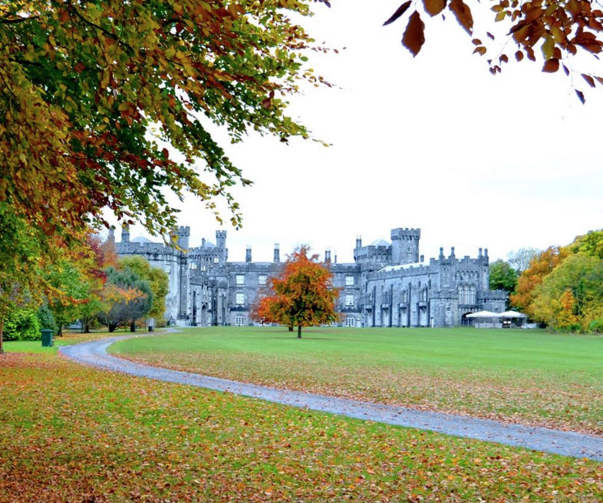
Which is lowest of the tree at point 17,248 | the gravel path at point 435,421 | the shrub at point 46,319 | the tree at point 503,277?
the gravel path at point 435,421

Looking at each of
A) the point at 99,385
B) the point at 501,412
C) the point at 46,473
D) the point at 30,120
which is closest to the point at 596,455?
the point at 501,412

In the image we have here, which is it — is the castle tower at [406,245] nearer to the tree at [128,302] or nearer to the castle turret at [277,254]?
the castle turret at [277,254]

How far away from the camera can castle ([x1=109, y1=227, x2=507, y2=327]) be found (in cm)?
10094

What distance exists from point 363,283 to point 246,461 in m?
114

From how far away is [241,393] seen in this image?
57.2 feet

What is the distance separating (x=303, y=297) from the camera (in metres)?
53.7

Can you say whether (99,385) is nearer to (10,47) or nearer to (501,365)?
(10,47)

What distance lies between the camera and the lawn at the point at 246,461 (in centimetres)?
798

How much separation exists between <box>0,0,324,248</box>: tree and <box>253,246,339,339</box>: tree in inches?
1600

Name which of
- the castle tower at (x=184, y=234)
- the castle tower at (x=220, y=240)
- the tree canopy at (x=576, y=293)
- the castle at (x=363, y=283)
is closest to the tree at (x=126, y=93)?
the tree canopy at (x=576, y=293)

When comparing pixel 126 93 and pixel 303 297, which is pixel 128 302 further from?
pixel 126 93

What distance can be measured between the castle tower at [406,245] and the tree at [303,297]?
68157 mm

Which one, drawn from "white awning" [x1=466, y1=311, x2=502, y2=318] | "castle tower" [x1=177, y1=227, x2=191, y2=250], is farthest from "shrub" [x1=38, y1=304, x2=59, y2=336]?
"white awning" [x1=466, y1=311, x2=502, y2=318]

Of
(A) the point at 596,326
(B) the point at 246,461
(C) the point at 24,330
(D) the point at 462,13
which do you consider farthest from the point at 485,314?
(D) the point at 462,13
